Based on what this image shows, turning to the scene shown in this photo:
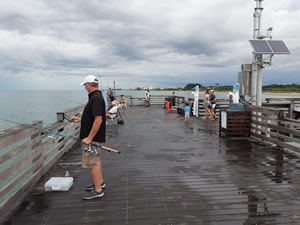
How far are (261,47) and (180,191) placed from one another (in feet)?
19.7

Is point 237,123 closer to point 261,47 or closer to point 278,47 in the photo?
point 261,47

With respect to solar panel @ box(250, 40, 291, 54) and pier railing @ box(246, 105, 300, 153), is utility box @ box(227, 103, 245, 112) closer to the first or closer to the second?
pier railing @ box(246, 105, 300, 153)

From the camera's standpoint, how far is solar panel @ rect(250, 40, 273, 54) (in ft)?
24.8

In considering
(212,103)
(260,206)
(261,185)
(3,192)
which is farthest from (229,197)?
(212,103)

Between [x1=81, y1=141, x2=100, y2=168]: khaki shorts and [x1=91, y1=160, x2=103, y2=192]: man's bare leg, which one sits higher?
[x1=81, y1=141, x2=100, y2=168]: khaki shorts

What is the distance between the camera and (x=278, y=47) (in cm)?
827

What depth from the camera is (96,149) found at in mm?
3406

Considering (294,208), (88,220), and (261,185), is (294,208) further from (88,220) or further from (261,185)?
A: (88,220)

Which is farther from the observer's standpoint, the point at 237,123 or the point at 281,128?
the point at 237,123

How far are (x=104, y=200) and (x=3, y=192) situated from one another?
4.14ft

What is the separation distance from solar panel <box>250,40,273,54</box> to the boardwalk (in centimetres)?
299

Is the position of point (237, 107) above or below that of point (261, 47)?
below

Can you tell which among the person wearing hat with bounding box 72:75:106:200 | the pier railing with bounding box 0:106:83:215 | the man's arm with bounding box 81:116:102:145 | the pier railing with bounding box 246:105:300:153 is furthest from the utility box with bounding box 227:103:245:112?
the man's arm with bounding box 81:116:102:145

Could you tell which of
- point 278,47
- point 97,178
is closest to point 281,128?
point 278,47
